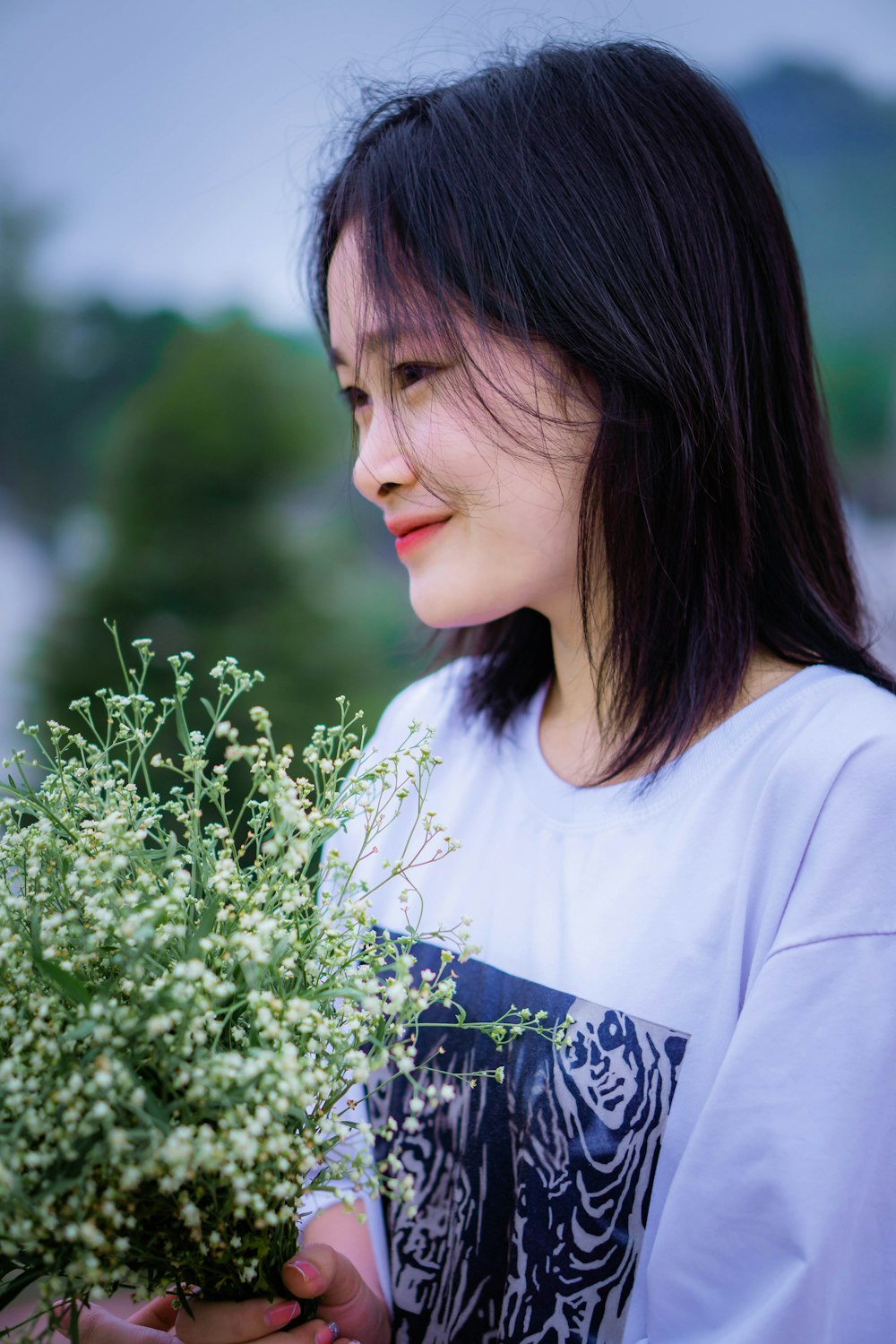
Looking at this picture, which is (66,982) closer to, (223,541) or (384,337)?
(384,337)

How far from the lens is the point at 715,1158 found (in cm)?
106

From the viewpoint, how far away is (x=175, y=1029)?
865 millimetres

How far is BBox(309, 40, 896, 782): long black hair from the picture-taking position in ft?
4.14

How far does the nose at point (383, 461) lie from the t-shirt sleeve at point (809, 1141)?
0.74 meters

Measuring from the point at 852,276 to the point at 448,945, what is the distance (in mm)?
6091

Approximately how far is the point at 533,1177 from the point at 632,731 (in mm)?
643

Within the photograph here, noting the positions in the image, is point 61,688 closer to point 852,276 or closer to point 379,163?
point 379,163

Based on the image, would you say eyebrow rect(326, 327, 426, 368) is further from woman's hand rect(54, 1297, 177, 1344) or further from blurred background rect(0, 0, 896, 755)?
blurred background rect(0, 0, 896, 755)

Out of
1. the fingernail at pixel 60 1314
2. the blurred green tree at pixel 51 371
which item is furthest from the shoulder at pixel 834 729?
the blurred green tree at pixel 51 371


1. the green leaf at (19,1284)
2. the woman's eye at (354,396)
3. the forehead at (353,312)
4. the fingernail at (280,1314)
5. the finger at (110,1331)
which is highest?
the forehead at (353,312)

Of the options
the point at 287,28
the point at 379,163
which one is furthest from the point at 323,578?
the point at 379,163

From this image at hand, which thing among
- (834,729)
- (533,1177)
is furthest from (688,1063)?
(834,729)

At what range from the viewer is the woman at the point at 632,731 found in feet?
3.42

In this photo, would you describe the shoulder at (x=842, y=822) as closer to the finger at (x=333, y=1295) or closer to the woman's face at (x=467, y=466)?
the woman's face at (x=467, y=466)
